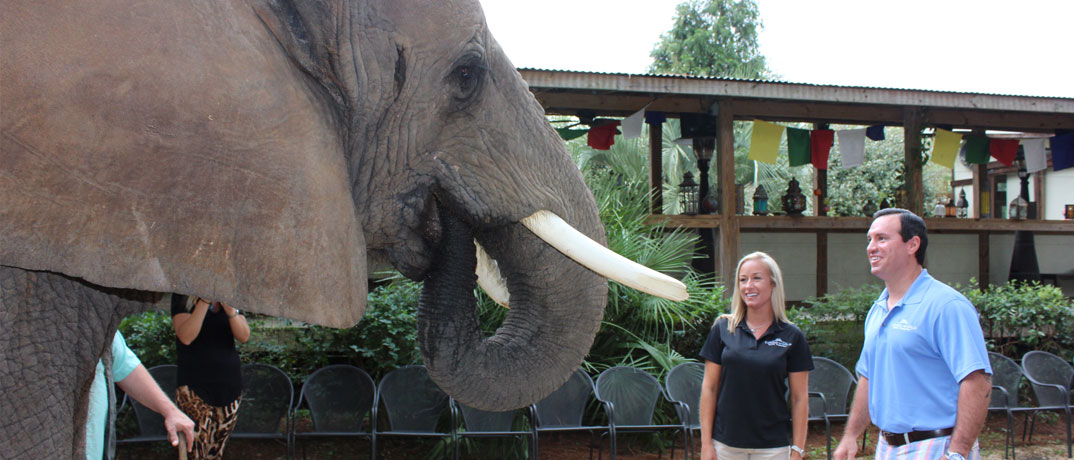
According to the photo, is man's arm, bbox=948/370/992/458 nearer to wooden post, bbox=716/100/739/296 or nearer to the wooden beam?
the wooden beam

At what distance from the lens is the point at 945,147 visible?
10.1 meters

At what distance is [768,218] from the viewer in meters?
9.60

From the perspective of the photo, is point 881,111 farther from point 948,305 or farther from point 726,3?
point 726,3

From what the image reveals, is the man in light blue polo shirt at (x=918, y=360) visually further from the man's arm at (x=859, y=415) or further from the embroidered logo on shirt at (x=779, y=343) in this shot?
the embroidered logo on shirt at (x=779, y=343)

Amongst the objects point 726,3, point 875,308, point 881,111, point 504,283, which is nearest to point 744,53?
point 726,3

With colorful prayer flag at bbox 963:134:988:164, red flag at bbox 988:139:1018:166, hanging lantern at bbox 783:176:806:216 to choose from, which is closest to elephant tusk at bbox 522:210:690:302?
hanging lantern at bbox 783:176:806:216

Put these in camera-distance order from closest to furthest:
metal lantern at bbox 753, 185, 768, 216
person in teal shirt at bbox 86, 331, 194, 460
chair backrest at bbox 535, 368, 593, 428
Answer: person in teal shirt at bbox 86, 331, 194, 460
chair backrest at bbox 535, 368, 593, 428
metal lantern at bbox 753, 185, 768, 216

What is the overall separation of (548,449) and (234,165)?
5.72m

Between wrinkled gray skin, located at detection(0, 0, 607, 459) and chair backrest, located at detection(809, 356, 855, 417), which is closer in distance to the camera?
wrinkled gray skin, located at detection(0, 0, 607, 459)

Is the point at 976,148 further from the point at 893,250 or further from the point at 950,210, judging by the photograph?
the point at 893,250

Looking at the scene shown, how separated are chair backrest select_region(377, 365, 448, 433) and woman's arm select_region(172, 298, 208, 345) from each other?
1633mm

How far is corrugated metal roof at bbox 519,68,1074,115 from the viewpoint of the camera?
7.51 m

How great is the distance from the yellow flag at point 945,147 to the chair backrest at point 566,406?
656 cm

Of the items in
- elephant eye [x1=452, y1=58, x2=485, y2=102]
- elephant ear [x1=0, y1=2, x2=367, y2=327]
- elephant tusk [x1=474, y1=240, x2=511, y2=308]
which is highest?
elephant eye [x1=452, y1=58, x2=485, y2=102]
